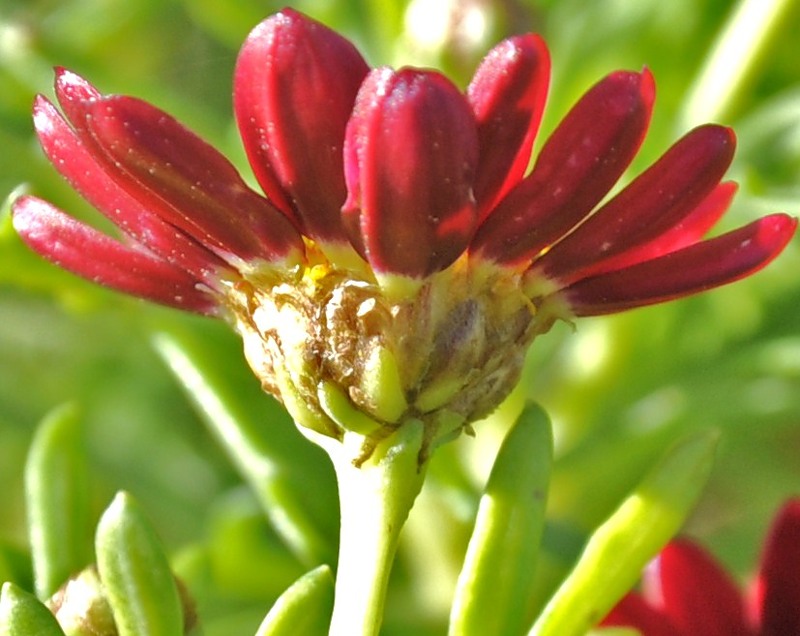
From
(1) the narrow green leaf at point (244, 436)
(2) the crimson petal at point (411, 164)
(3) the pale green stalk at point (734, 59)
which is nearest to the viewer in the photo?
(2) the crimson petal at point (411, 164)

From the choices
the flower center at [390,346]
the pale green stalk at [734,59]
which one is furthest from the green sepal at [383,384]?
the pale green stalk at [734,59]

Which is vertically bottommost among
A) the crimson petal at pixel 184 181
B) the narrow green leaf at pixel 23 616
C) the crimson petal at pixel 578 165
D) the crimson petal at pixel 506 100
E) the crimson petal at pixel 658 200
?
the narrow green leaf at pixel 23 616

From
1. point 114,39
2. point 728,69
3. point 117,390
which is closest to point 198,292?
point 728,69

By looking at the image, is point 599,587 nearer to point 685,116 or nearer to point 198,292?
point 198,292

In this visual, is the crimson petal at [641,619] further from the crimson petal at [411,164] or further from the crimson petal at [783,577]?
the crimson petal at [411,164]

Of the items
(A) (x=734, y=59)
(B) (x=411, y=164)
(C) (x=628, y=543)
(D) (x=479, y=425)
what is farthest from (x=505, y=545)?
(A) (x=734, y=59)

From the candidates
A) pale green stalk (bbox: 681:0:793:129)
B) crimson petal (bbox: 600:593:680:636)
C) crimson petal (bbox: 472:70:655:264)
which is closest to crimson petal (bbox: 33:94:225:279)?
crimson petal (bbox: 472:70:655:264)

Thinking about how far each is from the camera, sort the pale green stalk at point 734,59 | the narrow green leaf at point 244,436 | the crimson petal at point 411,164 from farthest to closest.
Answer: the pale green stalk at point 734,59, the narrow green leaf at point 244,436, the crimson petal at point 411,164

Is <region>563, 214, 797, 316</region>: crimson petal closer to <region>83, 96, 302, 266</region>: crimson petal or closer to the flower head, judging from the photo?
the flower head
